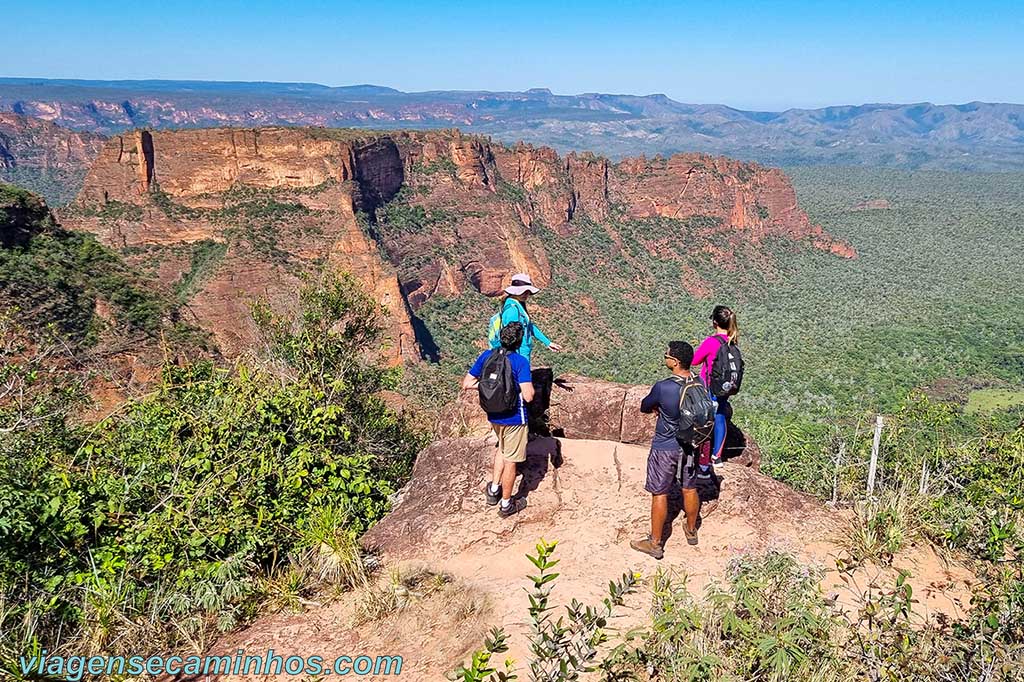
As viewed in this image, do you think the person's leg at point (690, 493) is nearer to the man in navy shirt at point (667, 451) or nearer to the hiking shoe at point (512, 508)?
the man in navy shirt at point (667, 451)

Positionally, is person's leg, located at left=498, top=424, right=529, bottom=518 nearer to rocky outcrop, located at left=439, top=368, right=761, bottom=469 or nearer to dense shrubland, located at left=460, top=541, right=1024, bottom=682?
dense shrubland, located at left=460, top=541, right=1024, bottom=682

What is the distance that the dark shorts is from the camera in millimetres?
4559

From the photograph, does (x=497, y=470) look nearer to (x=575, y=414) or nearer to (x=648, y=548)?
(x=648, y=548)

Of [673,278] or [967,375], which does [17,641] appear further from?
[673,278]

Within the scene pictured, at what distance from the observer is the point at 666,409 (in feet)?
14.7

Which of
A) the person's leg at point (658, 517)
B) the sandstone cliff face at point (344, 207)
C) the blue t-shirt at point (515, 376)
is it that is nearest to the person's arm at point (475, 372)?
the blue t-shirt at point (515, 376)

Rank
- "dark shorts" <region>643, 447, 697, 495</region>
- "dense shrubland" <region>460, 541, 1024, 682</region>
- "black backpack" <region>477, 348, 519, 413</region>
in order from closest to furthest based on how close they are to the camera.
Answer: "dense shrubland" <region>460, 541, 1024, 682</region>
"dark shorts" <region>643, 447, 697, 495</region>
"black backpack" <region>477, 348, 519, 413</region>

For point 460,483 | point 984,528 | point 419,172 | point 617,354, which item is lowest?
point 617,354

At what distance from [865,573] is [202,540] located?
4843 millimetres

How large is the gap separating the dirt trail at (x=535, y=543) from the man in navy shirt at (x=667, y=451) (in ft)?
1.12

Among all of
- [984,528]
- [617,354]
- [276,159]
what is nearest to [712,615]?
[984,528]

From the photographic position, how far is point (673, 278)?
62469mm

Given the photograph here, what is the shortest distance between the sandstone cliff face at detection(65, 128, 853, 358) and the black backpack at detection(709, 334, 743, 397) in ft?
61.7

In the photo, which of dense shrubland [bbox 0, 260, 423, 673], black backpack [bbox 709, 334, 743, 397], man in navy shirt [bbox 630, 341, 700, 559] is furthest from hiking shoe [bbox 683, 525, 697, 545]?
dense shrubland [bbox 0, 260, 423, 673]
